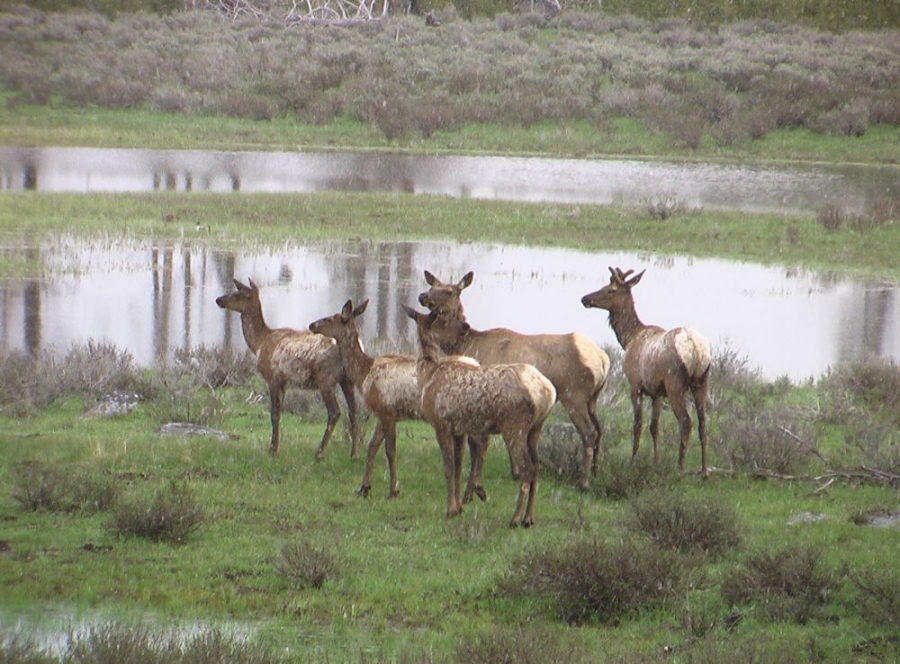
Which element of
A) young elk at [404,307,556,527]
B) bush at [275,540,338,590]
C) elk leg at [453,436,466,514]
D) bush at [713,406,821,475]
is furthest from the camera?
bush at [713,406,821,475]

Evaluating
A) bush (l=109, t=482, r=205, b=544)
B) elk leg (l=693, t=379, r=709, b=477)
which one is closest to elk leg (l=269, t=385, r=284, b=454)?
bush (l=109, t=482, r=205, b=544)

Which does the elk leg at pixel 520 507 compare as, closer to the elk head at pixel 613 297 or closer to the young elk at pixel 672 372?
the young elk at pixel 672 372

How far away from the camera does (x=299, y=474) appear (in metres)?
10.9

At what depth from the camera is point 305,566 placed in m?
8.08

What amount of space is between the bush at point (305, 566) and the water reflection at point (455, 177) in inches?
920

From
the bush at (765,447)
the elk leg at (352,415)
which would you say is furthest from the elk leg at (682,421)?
the elk leg at (352,415)

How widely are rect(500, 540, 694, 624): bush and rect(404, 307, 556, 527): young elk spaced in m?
1.45

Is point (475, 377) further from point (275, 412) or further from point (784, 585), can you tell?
point (275, 412)

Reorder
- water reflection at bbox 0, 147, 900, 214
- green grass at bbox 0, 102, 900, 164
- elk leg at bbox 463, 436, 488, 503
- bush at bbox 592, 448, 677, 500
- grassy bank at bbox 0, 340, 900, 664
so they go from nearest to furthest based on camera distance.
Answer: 1. grassy bank at bbox 0, 340, 900, 664
2. elk leg at bbox 463, 436, 488, 503
3. bush at bbox 592, 448, 677, 500
4. water reflection at bbox 0, 147, 900, 214
5. green grass at bbox 0, 102, 900, 164

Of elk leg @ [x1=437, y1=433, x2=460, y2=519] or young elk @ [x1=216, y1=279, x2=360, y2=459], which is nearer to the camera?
elk leg @ [x1=437, y1=433, x2=460, y2=519]

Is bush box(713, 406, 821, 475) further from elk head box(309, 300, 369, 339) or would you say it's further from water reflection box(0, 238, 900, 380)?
water reflection box(0, 238, 900, 380)

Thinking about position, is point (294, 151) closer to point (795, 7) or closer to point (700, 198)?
point (700, 198)

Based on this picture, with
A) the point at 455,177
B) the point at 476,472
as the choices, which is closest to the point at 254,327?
the point at 476,472

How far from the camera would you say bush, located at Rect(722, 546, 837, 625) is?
25.6 ft
